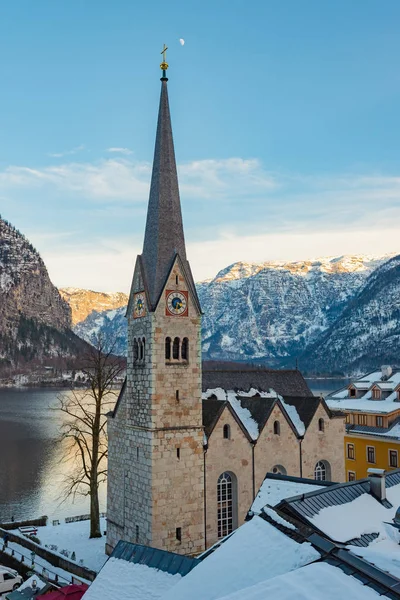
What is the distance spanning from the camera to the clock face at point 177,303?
35.7m

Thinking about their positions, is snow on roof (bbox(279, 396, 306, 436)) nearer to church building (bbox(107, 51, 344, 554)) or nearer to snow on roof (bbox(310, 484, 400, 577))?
church building (bbox(107, 51, 344, 554))

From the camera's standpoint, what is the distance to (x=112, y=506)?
38.7 m

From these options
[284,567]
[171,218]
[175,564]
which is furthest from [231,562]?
[171,218]

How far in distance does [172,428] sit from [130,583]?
1496cm

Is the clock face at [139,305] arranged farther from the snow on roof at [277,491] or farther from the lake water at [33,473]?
the lake water at [33,473]

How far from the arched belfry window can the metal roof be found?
16174 mm

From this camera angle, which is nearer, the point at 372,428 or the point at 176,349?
the point at 176,349

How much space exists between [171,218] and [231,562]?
23975 mm

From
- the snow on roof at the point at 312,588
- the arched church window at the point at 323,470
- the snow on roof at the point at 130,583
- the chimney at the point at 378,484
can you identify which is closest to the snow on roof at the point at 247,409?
the arched church window at the point at 323,470

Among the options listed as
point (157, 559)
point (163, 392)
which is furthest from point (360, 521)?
point (163, 392)

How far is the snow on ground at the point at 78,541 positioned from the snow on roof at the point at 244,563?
21925mm

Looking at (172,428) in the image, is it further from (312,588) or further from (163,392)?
(312,588)

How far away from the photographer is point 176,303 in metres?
36.0

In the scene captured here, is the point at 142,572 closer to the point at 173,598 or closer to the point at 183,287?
the point at 173,598
